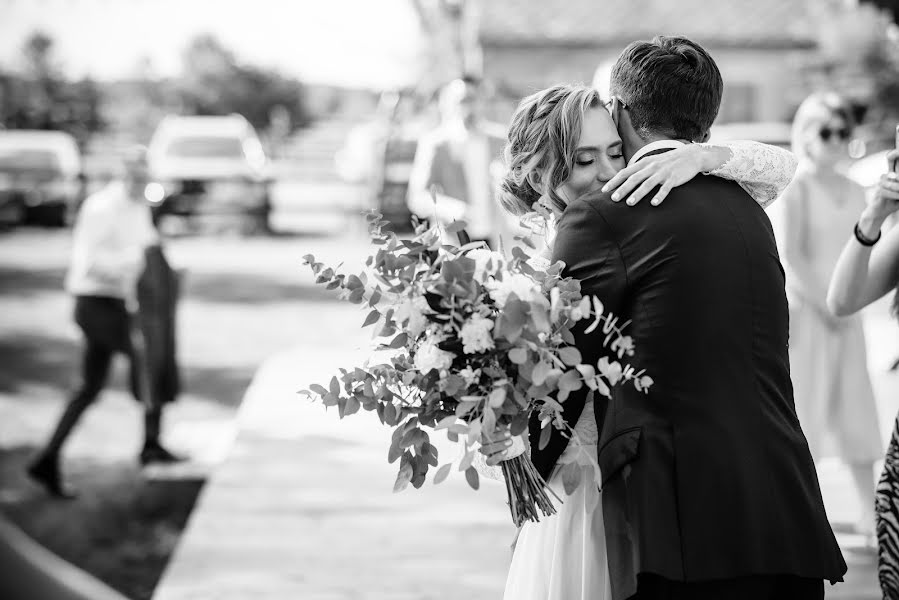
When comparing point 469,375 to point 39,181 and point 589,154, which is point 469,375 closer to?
point 589,154

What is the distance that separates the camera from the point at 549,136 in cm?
250

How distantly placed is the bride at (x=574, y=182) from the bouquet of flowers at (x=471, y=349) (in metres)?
0.10

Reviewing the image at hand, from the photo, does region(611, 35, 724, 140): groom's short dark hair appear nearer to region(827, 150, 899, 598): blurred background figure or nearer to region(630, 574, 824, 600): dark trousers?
region(827, 150, 899, 598): blurred background figure

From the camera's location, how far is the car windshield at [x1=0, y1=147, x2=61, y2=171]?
24.9 m

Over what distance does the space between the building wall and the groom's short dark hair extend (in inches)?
1224

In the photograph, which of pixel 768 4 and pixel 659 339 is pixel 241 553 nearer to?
pixel 659 339

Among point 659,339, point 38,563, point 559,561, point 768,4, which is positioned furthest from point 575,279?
point 768,4

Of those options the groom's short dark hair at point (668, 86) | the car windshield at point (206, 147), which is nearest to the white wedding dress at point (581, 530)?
the groom's short dark hair at point (668, 86)

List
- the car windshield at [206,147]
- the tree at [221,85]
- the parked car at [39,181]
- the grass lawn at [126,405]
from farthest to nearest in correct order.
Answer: the tree at [221,85]
the parked car at [39,181]
the car windshield at [206,147]
the grass lawn at [126,405]

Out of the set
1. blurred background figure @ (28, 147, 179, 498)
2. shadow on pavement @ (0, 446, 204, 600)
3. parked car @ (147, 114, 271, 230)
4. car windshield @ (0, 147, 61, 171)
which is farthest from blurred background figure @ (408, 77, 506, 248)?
car windshield @ (0, 147, 61, 171)

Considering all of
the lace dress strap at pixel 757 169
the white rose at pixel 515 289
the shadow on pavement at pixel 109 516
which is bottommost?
the shadow on pavement at pixel 109 516

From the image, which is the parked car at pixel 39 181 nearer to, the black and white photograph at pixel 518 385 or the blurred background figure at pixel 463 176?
the black and white photograph at pixel 518 385

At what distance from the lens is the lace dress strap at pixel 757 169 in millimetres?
2473

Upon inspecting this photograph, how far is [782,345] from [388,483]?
4.46 metres
